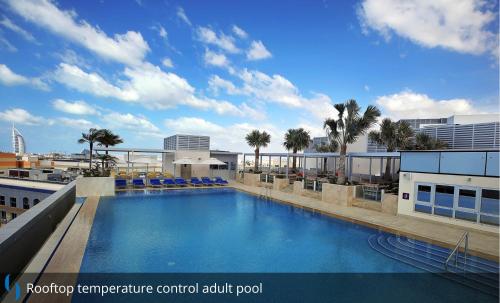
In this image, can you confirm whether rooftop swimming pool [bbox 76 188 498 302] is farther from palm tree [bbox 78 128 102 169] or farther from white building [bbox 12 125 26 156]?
white building [bbox 12 125 26 156]

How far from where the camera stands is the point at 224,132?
1588 inches

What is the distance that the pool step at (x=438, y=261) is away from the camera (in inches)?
229

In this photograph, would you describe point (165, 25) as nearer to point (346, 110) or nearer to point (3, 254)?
point (346, 110)

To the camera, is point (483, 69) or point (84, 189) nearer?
point (483, 69)

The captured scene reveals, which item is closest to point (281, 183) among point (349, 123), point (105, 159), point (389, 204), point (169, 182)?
point (349, 123)

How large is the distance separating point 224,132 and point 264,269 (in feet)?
115

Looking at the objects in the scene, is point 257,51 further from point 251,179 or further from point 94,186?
point 94,186

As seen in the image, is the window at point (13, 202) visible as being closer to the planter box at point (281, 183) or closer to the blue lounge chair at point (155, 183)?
the blue lounge chair at point (155, 183)

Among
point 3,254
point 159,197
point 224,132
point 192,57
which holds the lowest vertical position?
point 159,197

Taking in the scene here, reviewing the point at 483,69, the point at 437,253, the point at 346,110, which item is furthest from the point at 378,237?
the point at 483,69

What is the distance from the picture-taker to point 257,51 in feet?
62.3

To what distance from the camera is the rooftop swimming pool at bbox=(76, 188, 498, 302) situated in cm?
627

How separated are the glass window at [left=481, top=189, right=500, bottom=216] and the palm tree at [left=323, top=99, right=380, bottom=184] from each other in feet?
19.8

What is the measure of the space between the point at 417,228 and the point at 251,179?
14155mm
